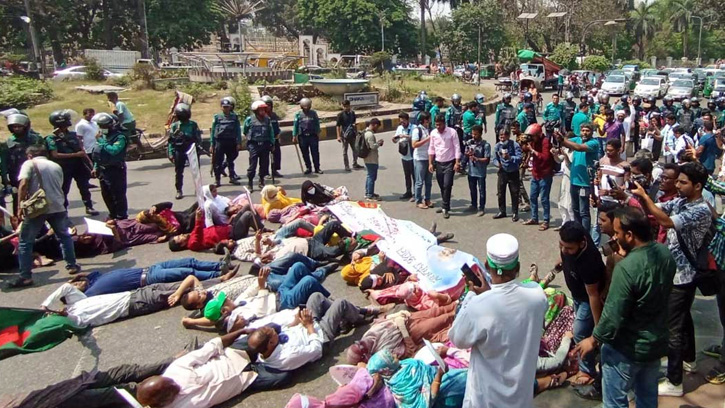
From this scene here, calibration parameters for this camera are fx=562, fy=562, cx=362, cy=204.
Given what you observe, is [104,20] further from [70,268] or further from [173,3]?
[70,268]

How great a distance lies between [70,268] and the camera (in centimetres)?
706

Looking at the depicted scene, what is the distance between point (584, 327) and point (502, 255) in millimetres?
1719

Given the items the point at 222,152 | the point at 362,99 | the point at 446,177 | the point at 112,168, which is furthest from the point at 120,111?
the point at 362,99

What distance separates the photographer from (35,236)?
679cm

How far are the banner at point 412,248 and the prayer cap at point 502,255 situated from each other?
2286 millimetres

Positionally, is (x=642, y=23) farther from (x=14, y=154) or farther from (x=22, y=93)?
(x=14, y=154)

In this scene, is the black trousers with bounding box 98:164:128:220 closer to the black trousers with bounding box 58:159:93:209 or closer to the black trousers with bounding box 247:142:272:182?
the black trousers with bounding box 58:159:93:209

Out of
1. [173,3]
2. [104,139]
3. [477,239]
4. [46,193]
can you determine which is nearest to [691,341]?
[477,239]

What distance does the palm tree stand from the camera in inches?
2822

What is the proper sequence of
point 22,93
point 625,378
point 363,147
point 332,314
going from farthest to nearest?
1. point 22,93
2. point 363,147
3. point 332,314
4. point 625,378

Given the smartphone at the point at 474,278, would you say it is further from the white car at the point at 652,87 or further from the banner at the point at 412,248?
the white car at the point at 652,87

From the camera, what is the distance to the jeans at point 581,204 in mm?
7324

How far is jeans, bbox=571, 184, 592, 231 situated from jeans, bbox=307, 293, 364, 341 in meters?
3.57

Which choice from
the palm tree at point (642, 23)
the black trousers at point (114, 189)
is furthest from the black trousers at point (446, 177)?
the palm tree at point (642, 23)
